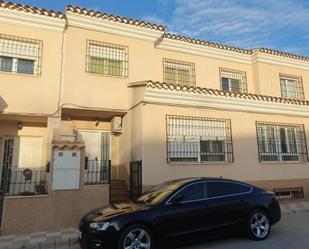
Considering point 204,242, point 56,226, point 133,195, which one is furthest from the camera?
point 133,195

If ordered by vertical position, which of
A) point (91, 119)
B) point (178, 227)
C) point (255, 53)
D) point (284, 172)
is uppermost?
point (255, 53)

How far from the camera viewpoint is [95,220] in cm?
652

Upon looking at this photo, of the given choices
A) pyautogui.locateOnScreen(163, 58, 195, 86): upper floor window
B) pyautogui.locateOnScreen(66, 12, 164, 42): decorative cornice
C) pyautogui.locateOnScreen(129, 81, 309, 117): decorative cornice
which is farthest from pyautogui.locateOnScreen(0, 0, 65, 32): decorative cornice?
pyautogui.locateOnScreen(163, 58, 195, 86): upper floor window

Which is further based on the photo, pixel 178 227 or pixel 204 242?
pixel 204 242

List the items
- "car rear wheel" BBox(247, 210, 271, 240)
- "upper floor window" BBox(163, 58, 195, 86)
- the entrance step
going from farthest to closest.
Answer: "upper floor window" BBox(163, 58, 195, 86)
the entrance step
"car rear wheel" BBox(247, 210, 271, 240)

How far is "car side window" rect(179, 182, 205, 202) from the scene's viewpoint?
725 centimetres

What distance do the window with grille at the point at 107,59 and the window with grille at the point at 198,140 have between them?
3071mm

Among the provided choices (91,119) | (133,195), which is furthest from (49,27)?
(133,195)

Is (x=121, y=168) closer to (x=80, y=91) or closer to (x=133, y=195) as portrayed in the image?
(x=133, y=195)

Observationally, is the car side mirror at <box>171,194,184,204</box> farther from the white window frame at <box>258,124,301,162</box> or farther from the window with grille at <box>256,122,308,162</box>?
the white window frame at <box>258,124,301,162</box>

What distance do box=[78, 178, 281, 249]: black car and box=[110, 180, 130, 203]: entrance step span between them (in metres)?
4.23

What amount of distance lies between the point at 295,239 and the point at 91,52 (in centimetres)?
976

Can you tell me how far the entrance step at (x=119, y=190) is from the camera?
1192 centimetres

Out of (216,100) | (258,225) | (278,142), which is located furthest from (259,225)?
(278,142)
